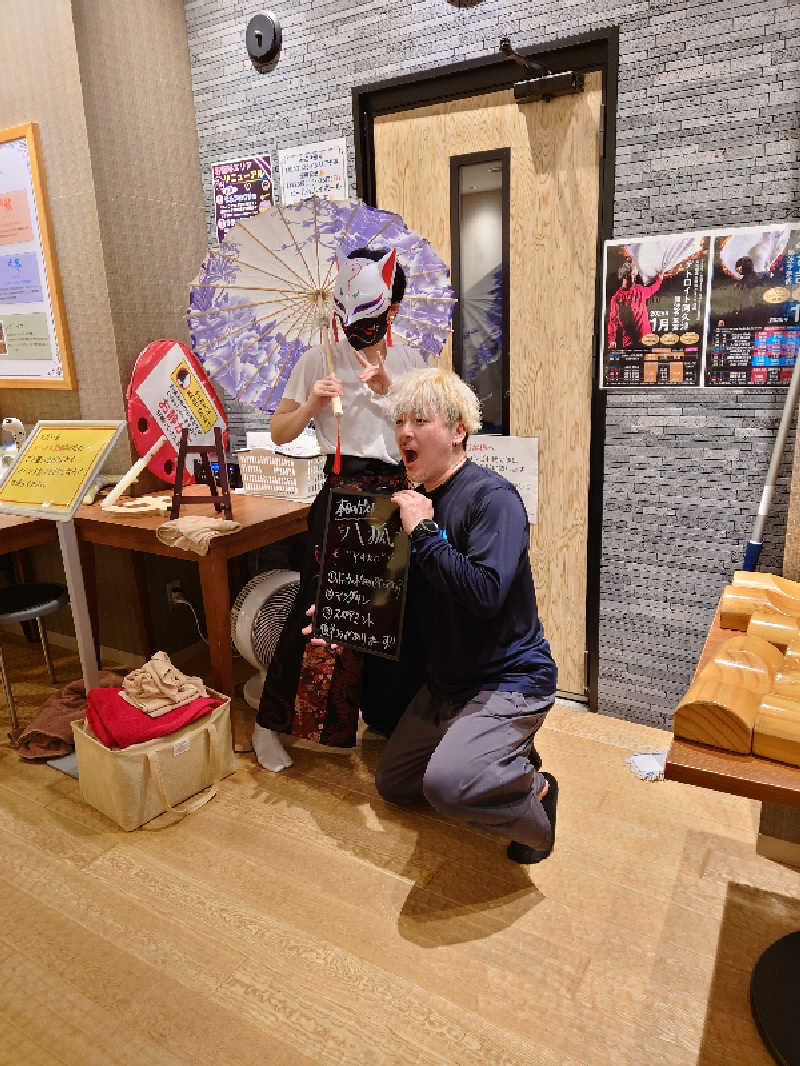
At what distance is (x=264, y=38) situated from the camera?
2.71 metres

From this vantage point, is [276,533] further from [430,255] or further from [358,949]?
[358,949]

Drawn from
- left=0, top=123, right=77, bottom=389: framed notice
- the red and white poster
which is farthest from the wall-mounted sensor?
the red and white poster

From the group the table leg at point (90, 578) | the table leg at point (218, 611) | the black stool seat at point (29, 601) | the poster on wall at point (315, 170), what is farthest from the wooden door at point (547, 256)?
the black stool seat at point (29, 601)

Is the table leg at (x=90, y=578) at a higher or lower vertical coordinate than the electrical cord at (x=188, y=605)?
→ higher

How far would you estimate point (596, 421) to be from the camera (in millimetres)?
2416

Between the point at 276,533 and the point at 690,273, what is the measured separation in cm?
154

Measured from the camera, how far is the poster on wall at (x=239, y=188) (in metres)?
2.90

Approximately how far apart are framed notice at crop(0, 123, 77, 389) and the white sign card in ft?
5.44

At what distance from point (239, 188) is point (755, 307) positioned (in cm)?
203

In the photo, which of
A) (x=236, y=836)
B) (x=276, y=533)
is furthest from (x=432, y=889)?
(x=276, y=533)

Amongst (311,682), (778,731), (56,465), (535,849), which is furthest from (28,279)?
(778,731)

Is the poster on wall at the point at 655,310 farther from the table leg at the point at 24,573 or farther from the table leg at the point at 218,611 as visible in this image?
the table leg at the point at 24,573

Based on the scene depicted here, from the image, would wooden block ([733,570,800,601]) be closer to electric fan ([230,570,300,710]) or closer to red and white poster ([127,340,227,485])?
electric fan ([230,570,300,710])

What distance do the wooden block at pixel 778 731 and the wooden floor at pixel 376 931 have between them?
80 cm
